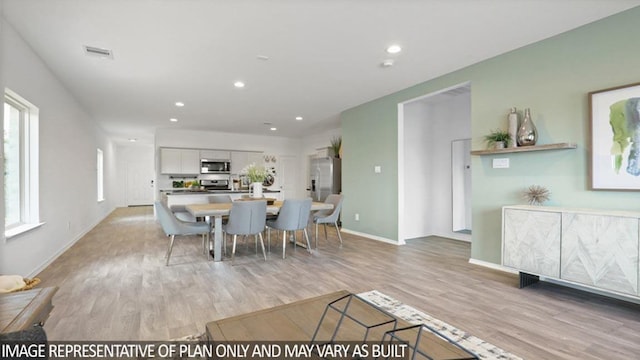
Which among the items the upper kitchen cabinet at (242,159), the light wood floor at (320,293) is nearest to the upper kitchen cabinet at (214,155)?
the upper kitchen cabinet at (242,159)

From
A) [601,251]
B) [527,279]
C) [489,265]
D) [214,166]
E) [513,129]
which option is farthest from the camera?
[214,166]

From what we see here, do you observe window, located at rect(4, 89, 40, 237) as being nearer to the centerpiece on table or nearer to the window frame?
the window frame

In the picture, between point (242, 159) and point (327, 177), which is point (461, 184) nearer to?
point (327, 177)

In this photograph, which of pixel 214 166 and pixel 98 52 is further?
pixel 214 166

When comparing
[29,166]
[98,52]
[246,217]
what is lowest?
[246,217]

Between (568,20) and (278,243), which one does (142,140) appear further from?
(568,20)

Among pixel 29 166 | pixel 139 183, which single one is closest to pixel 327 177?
pixel 29 166

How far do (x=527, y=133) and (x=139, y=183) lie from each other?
13.2m

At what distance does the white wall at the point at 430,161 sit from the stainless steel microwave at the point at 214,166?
554 cm

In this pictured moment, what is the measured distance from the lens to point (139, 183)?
1238 cm

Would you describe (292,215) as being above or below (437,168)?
below

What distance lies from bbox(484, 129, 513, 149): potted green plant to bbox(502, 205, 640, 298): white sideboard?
753 mm

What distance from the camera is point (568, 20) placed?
9.32 ft

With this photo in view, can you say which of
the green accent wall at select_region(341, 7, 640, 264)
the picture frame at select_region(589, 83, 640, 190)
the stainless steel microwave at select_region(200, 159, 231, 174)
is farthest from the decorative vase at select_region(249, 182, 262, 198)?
the stainless steel microwave at select_region(200, 159, 231, 174)
